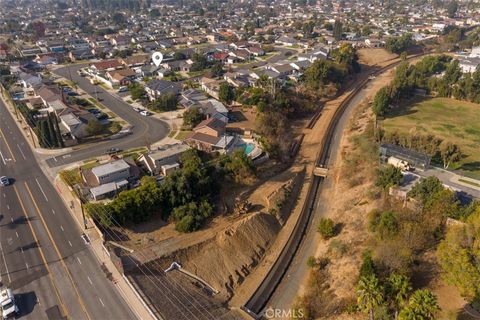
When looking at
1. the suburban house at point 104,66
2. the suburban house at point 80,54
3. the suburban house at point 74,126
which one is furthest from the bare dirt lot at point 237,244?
the suburban house at point 80,54

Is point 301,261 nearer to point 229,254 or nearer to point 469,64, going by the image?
point 229,254

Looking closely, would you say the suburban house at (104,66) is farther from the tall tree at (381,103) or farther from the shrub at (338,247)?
the shrub at (338,247)

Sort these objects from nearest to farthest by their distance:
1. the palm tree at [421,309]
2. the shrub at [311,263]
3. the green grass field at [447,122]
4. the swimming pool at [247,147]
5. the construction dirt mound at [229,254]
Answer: the palm tree at [421,309], the construction dirt mound at [229,254], the shrub at [311,263], the swimming pool at [247,147], the green grass field at [447,122]

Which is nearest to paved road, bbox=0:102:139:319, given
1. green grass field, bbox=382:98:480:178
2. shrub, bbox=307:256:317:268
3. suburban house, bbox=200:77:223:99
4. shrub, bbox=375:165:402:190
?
shrub, bbox=307:256:317:268

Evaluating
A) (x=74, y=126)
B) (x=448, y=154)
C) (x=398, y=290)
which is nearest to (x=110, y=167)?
(x=74, y=126)

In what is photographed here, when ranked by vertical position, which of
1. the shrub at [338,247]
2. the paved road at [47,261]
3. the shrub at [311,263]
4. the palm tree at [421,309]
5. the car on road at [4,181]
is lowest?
the shrub at [311,263]

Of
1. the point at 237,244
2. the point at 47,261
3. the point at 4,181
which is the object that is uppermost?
the point at 4,181

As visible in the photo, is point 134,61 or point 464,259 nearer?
point 464,259

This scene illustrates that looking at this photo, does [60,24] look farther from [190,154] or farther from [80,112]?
[190,154]
